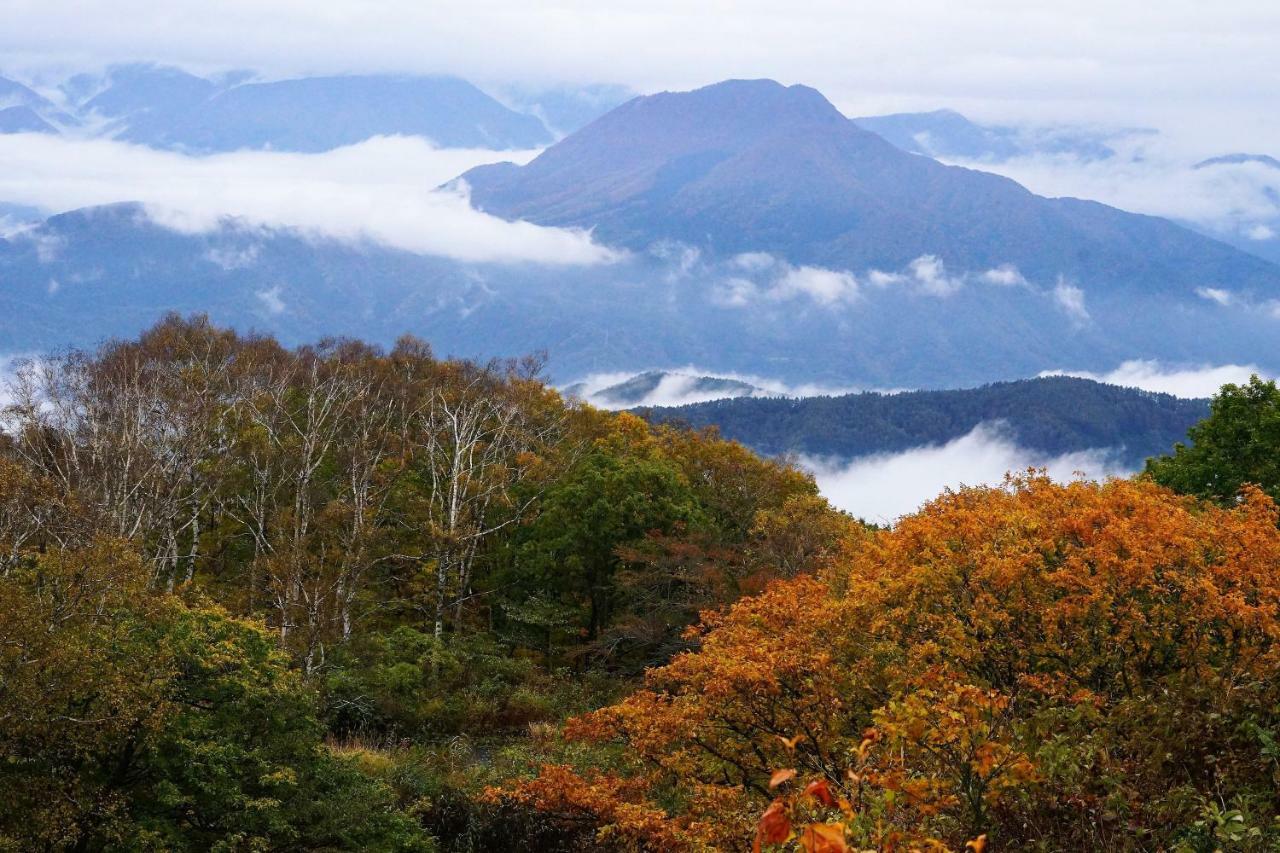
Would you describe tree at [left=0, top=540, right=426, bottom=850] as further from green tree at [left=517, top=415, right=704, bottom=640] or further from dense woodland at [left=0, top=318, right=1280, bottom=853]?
A: green tree at [left=517, top=415, right=704, bottom=640]

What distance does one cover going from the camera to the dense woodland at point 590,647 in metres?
12.2

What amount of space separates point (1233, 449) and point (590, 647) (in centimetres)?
2491

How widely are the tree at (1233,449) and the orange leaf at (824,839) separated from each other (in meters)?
41.3

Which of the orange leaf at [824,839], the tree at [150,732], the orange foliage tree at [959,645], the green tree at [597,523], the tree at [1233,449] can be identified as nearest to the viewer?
the orange leaf at [824,839]

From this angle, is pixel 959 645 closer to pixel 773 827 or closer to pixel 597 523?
pixel 773 827

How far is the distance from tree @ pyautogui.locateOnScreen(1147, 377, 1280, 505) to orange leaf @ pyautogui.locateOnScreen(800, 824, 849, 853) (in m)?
41.3

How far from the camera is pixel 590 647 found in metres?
44.5

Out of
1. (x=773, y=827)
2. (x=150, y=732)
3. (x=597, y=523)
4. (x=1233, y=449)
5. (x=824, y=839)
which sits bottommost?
(x=597, y=523)

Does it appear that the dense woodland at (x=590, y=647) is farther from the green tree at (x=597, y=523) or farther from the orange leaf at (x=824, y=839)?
the green tree at (x=597, y=523)

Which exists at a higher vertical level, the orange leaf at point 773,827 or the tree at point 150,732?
the orange leaf at point 773,827

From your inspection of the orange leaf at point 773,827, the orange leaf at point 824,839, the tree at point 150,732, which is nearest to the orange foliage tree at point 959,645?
the tree at point 150,732

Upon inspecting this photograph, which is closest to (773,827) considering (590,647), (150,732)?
(150,732)

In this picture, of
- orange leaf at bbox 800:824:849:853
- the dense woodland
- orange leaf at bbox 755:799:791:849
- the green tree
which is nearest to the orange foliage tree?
the dense woodland

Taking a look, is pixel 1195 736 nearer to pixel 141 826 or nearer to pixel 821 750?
pixel 821 750
